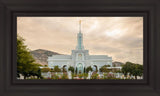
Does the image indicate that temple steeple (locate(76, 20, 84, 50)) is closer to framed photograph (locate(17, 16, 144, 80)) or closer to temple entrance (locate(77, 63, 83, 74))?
framed photograph (locate(17, 16, 144, 80))

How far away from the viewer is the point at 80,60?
5.18 feet

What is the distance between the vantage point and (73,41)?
159 centimetres

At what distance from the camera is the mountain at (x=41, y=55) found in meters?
1.56

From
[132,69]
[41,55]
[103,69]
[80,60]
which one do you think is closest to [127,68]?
[132,69]

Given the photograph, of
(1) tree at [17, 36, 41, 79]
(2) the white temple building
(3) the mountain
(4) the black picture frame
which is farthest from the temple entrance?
(1) tree at [17, 36, 41, 79]

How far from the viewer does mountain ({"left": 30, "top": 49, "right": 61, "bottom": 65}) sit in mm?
1562

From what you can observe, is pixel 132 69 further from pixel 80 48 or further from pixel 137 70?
pixel 80 48

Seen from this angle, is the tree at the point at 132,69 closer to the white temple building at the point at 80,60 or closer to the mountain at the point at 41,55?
the white temple building at the point at 80,60

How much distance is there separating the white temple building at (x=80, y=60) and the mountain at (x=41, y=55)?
5 cm

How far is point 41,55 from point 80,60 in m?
0.46
